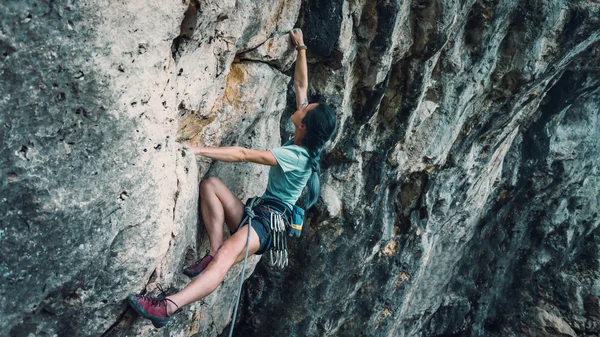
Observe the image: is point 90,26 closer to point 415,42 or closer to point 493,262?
point 415,42

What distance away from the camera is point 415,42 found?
20.9 feet

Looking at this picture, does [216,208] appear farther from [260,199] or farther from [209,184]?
[260,199]

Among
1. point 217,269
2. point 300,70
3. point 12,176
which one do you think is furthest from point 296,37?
point 12,176

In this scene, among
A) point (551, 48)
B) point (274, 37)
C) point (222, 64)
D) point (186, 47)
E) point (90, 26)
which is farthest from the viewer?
point (551, 48)

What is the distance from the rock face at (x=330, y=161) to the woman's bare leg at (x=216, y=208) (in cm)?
19

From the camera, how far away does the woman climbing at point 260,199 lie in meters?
4.17

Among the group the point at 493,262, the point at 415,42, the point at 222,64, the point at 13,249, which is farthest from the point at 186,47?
the point at 493,262

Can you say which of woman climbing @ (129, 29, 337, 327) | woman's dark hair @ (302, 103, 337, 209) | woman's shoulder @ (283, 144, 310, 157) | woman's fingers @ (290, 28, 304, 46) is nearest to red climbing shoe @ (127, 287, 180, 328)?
woman climbing @ (129, 29, 337, 327)

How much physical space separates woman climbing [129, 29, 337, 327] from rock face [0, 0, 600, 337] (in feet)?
0.77

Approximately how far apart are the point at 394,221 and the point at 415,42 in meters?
2.57

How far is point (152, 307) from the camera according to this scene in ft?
12.4

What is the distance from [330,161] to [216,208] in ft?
8.02

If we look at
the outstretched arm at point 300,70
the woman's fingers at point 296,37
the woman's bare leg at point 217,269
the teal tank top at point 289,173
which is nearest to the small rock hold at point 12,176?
the woman's bare leg at point 217,269

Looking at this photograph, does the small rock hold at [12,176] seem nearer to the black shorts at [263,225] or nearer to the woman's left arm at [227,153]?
the woman's left arm at [227,153]
